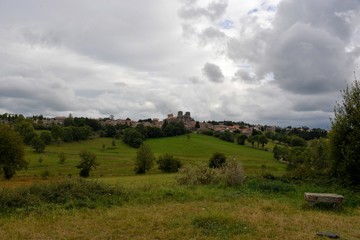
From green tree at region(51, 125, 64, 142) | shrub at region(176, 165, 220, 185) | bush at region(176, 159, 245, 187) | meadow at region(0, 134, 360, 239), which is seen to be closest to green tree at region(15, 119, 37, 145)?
green tree at region(51, 125, 64, 142)

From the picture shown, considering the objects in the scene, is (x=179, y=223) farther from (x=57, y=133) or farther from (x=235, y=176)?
(x=57, y=133)

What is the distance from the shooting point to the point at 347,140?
19875 millimetres

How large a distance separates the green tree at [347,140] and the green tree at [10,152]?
142 feet

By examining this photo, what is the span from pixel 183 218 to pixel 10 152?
43748mm

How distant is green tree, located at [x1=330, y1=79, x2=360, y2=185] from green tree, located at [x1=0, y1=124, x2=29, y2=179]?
142 feet

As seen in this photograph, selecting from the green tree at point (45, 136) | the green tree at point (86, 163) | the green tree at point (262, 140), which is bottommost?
the green tree at point (86, 163)

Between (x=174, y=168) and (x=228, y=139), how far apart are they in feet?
196

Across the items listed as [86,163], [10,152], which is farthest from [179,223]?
[86,163]

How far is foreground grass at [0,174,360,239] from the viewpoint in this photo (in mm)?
9969

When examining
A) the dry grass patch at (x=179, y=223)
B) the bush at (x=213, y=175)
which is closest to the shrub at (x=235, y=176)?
the bush at (x=213, y=175)

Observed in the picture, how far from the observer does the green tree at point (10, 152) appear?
47844 millimetres

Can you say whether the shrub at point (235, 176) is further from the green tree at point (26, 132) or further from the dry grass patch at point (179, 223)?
the green tree at point (26, 132)

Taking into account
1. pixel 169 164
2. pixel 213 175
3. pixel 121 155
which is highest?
pixel 213 175

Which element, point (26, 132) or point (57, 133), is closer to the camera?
point (26, 132)
